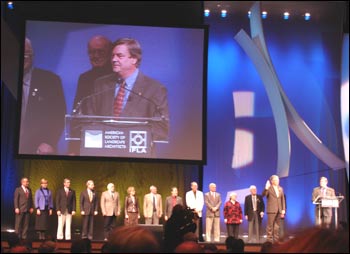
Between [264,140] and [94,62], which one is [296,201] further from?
[94,62]

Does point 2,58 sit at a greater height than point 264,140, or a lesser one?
greater

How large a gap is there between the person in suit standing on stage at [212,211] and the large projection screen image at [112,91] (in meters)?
→ 0.73

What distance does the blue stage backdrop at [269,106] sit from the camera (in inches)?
482

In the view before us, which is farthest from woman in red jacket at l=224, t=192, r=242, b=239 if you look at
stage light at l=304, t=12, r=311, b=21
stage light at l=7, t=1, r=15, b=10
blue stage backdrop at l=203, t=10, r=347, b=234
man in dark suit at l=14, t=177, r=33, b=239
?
stage light at l=7, t=1, r=15, b=10

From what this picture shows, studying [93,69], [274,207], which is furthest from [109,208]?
[274,207]

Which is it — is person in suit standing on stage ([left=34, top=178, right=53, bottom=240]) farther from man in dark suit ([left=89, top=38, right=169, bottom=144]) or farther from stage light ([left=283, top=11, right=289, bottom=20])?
stage light ([left=283, top=11, right=289, bottom=20])

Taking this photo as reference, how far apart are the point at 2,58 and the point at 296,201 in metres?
6.50

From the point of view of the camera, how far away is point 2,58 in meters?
10.6

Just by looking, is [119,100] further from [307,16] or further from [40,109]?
[307,16]

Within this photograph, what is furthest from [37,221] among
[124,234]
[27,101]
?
[124,234]

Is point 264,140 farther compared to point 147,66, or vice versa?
point 264,140

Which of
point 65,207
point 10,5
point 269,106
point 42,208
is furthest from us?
point 269,106

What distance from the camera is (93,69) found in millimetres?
11023

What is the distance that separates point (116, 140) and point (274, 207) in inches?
126
